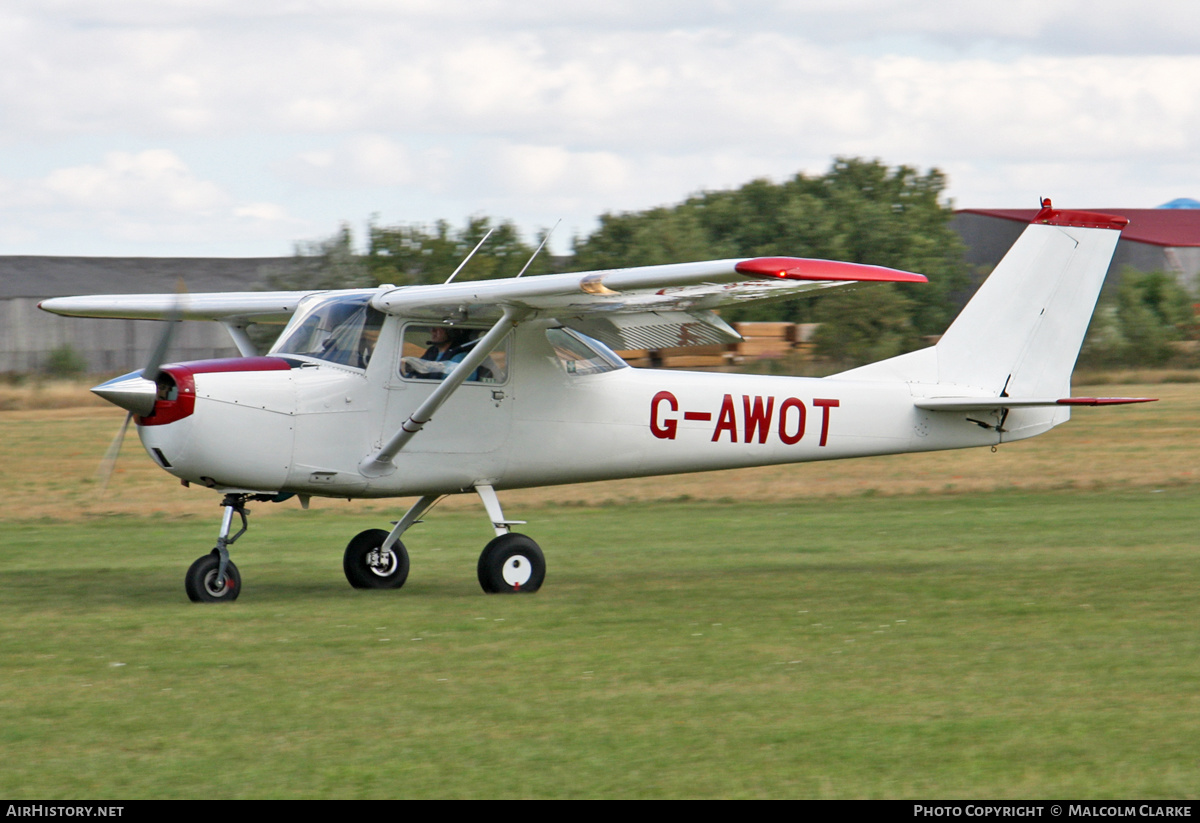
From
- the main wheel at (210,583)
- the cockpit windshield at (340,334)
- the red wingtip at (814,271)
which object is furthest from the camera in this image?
the cockpit windshield at (340,334)

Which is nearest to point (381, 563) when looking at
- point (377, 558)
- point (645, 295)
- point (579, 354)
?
point (377, 558)

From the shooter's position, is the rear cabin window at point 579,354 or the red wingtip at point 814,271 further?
the rear cabin window at point 579,354

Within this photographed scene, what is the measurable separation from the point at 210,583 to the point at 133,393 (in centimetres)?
180

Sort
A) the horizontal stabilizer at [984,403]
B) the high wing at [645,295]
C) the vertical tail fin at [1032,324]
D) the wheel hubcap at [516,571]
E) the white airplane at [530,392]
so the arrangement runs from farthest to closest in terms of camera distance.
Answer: the vertical tail fin at [1032,324] < the horizontal stabilizer at [984,403] < the wheel hubcap at [516,571] < the white airplane at [530,392] < the high wing at [645,295]

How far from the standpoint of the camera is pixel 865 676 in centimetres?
775

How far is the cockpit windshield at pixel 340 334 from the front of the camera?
1114 centimetres

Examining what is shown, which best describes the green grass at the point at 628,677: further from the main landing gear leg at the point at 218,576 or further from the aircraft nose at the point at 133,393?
the aircraft nose at the point at 133,393

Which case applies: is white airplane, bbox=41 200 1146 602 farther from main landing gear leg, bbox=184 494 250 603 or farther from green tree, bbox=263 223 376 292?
green tree, bbox=263 223 376 292

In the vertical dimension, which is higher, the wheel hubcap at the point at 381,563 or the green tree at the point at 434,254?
the green tree at the point at 434,254

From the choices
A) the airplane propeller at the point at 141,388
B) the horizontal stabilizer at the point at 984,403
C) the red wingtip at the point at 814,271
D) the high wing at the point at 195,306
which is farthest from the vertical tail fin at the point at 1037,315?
the airplane propeller at the point at 141,388

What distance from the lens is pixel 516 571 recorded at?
11383mm

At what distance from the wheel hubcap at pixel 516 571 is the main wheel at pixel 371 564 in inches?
50.8

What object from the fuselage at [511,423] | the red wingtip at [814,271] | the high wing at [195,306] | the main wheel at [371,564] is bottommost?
the main wheel at [371,564]

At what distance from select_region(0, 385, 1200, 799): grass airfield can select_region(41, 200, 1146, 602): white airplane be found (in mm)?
1041
